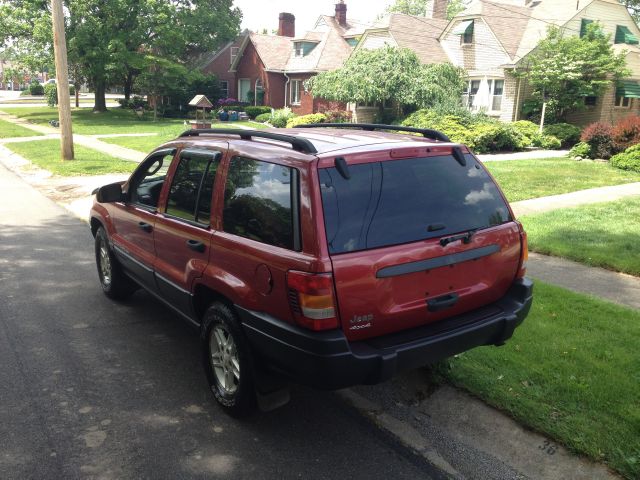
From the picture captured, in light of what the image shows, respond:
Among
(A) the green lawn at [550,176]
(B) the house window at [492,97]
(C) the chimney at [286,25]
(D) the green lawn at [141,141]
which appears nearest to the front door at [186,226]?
(A) the green lawn at [550,176]

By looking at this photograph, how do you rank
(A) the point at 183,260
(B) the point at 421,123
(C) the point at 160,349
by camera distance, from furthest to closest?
(B) the point at 421,123 < (C) the point at 160,349 < (A) the point at 183,260

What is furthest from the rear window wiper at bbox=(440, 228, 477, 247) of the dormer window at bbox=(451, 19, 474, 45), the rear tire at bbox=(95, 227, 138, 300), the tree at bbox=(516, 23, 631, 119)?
the dormer window at bbox=(451, 19, 474, 45)

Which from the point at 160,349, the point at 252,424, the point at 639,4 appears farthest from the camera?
the point at 639,4

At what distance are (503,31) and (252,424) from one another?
31.3m

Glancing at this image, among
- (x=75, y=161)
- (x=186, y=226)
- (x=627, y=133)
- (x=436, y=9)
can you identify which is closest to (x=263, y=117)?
(x=436, y=9)

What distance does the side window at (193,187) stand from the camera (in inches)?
164

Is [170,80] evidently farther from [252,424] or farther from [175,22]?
[252,424]

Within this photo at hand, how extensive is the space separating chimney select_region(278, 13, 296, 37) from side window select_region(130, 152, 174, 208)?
151 feet

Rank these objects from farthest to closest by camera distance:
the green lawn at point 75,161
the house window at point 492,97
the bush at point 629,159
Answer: the house window at point 492,97 → the bush at point 629,159 → the green lawn at point 75,161

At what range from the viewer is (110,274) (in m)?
6.10

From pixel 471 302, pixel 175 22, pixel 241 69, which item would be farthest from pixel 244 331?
pixel 241 69

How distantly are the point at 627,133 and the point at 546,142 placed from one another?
499 centimetres

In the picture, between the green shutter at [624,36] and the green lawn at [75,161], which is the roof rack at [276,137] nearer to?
the green lawn at [75,161]

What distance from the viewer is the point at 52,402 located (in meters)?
4.09
